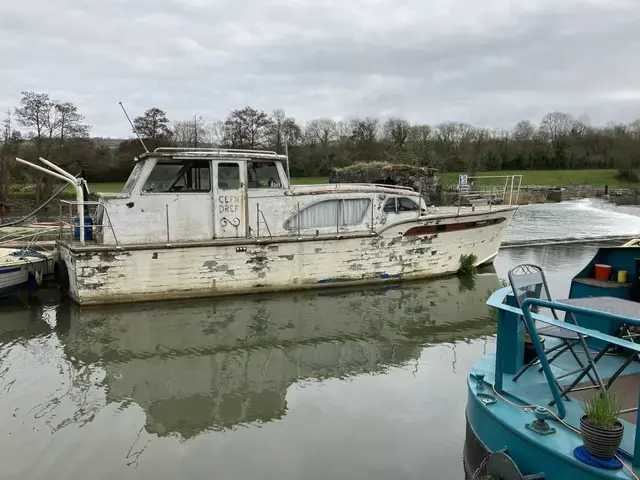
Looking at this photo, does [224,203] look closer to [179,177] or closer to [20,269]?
[179,177]

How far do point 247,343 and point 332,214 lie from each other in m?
4.74

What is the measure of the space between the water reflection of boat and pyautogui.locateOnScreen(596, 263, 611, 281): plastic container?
122 inches

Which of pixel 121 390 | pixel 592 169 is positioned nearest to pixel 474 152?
pixel 592 169

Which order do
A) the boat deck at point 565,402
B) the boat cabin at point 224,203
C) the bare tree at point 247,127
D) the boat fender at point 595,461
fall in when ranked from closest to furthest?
the boat fender at point 595,461, the boat deck at point 565,402, the boat cabin at point 224,203, the bare tree at point 247,127

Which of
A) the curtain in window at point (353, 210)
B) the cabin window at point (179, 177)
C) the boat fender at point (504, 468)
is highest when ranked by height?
the cabin window at point (179, 177)

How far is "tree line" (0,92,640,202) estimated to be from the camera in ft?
132

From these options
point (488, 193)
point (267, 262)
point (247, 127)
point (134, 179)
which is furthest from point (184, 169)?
point (247, 127)

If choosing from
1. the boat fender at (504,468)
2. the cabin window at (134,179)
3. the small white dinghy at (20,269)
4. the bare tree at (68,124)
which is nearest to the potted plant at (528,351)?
the boat fender at (504,468)

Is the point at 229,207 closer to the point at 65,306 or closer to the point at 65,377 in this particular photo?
the point at 65,306

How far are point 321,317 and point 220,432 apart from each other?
475 cm

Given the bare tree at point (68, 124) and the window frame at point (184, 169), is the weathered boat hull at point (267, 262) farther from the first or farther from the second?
the bare tree at point (68, 124)

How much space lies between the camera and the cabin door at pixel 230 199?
11352mm

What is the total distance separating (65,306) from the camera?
1081 cm

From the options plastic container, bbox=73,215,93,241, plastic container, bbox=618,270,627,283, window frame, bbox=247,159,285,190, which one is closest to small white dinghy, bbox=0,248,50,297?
plastic container, bbox=73,215,93,241
